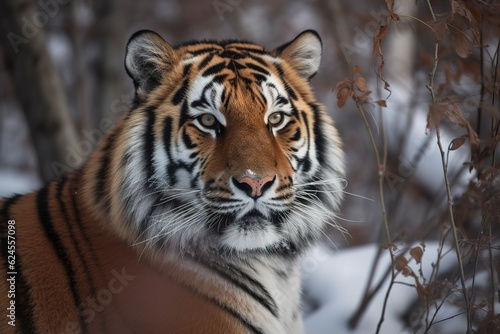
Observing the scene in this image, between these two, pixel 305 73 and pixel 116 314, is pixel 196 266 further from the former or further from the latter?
pixel 305 73

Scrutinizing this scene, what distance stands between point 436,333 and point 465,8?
1958mm

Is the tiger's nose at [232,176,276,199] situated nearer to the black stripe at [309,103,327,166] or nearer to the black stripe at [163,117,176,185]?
the black stripe at [163,117,176,185]

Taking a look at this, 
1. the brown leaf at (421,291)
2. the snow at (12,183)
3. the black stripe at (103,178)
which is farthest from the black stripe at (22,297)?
the snow at (12,183)

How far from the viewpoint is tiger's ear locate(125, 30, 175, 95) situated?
3.16 metres

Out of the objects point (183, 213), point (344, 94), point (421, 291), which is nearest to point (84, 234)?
point (183, 213)

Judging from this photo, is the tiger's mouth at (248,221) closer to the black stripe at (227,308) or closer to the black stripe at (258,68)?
the black stripe at (227,308)

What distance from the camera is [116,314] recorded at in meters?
2.95

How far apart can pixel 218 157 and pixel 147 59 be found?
627 millimetres

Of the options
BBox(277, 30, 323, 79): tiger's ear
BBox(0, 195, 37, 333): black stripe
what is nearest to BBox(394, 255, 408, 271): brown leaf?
BBox(277, 30, 323, 79): tiger's ear

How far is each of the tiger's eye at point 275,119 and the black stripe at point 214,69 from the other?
357mm

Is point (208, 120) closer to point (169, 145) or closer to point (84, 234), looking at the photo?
point (169, 145)

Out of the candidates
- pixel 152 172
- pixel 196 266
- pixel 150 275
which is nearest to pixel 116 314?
pixel 150 275

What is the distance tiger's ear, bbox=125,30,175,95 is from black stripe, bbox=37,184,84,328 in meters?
0.74

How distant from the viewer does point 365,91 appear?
314cm
